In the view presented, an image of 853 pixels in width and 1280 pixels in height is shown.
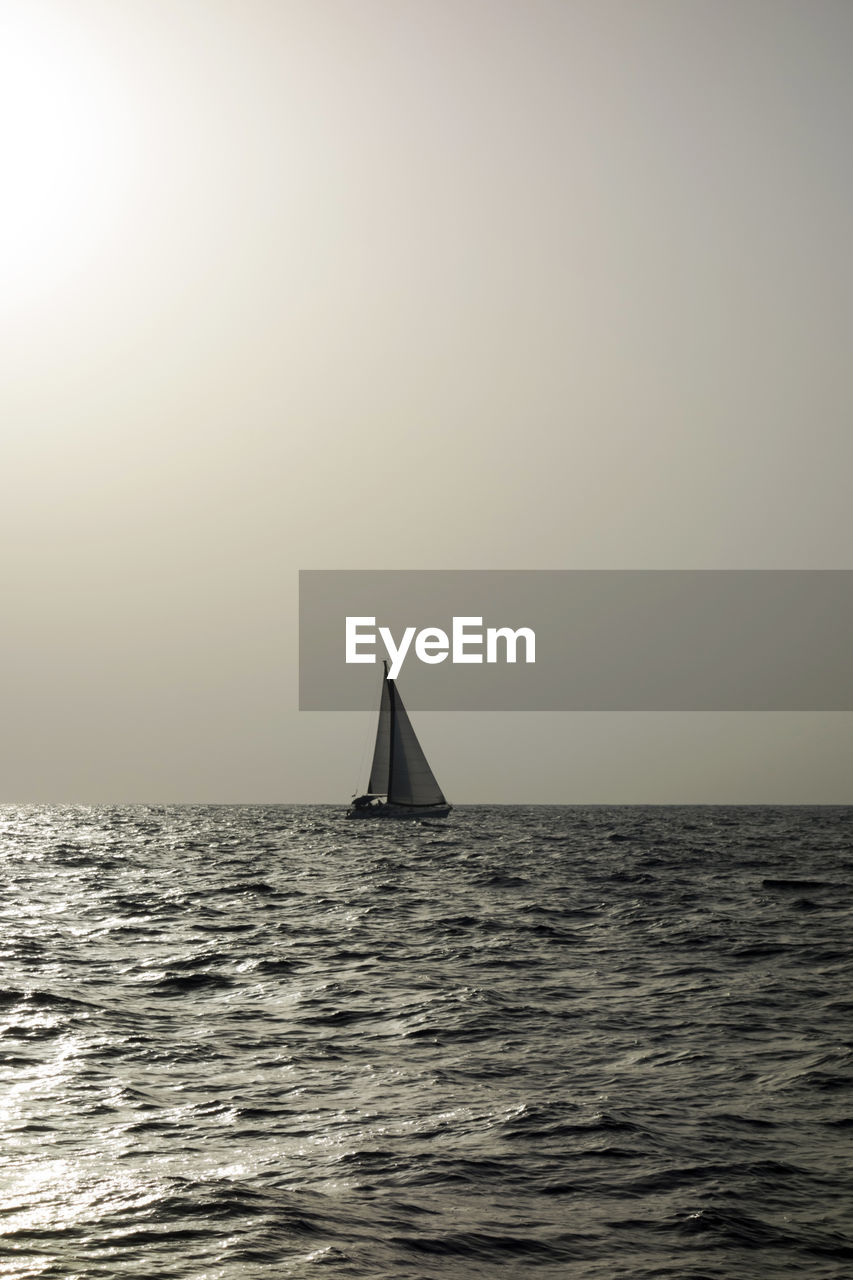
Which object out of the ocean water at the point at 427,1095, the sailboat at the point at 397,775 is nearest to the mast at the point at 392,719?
the sailboat at the point at 397,775

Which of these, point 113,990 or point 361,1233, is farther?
point 113,990

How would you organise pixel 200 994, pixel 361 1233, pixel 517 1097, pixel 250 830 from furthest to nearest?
1. pixel 250 830
2. pixel 200 994
3. pixel 517 1097
4. pixel 361 1233

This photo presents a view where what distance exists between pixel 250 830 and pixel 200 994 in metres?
80.9

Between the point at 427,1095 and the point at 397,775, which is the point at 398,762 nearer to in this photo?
the point at 397,775

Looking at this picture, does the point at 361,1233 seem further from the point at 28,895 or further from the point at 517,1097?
the point at 28,895

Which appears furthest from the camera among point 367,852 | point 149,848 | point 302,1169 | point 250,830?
point 250,830

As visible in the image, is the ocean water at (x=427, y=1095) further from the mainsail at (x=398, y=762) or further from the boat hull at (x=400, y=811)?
the boat hull at (x=400, y=811)

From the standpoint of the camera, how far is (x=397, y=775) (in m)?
87.8

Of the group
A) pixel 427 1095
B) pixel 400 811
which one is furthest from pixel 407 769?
pixel 427 1095

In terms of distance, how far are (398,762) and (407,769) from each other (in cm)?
91

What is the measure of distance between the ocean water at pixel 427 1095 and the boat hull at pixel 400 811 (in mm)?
55029

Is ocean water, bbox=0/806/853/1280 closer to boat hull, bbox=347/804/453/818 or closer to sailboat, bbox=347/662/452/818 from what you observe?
sailboat, bbox=347/662/452/818

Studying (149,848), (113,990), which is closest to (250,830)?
(149,848)

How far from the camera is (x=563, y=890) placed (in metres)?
42.4
